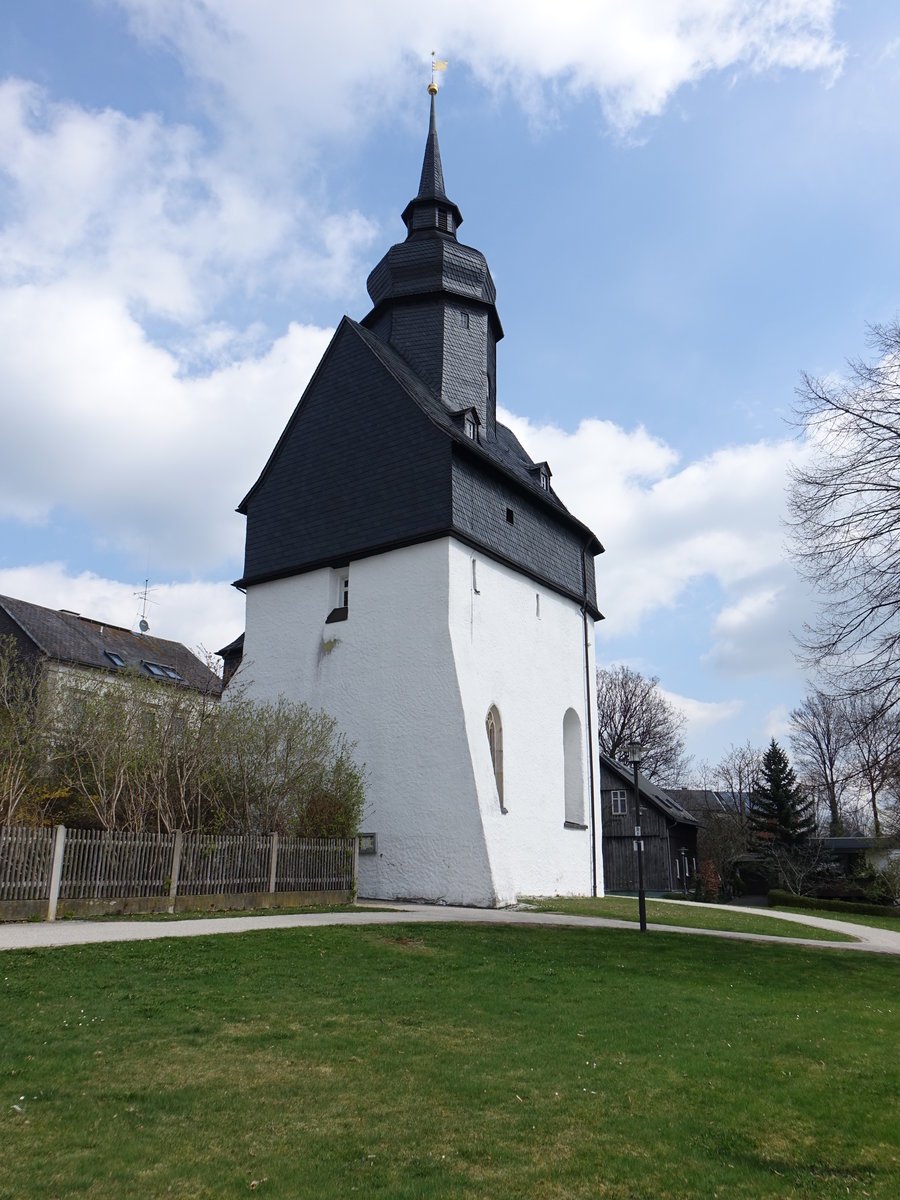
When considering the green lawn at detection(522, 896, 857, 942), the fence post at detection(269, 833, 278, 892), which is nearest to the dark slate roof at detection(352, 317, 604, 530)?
the fence post at detection(269, 833, 278, 892)

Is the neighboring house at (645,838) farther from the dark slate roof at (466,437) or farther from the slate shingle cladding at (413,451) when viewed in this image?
the slate shingle cladding at (413,451)

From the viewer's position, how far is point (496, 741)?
2239 centimetres

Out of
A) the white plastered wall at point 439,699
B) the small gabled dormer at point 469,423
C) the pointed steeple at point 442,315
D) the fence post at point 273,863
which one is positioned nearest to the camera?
the fence post at point 273,863

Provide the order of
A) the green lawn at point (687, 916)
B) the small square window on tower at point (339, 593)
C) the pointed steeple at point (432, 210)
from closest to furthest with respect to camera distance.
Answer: the green lawn at point (687, 916)
the small square window on tower at point (339, 593)
the pointed steeple at point (432, 210)

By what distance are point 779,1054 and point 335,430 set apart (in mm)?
20112

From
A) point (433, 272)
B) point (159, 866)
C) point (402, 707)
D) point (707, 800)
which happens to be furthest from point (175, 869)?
point (707, 800)

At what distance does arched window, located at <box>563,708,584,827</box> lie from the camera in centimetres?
2662

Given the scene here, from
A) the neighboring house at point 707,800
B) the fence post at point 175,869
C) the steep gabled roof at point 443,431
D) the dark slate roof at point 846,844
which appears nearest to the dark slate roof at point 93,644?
the steep gabled roof at point 443,431

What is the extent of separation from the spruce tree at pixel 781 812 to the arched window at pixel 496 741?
26.7m

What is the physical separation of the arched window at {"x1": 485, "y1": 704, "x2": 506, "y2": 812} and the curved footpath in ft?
11.6

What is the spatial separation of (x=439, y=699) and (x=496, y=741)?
7.39 ft

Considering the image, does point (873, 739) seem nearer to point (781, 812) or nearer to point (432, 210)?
point (432, 210)

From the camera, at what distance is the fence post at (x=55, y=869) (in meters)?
13.8

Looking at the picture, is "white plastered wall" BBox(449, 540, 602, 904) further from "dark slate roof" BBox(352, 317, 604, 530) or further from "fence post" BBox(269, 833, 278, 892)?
"fence post" BBox(269, 833, 278, 892)
